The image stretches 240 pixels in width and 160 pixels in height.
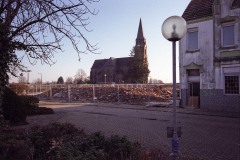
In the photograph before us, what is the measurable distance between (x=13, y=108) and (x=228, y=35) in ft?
52.5

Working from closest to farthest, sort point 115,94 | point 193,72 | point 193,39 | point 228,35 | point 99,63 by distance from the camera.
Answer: point 228,35, point 193,39, point 193,72, point 115,94, point 99,63

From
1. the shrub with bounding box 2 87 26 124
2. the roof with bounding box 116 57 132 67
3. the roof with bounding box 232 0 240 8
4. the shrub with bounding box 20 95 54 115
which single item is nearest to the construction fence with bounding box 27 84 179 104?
the shrub with bounding box 20 95 54 115

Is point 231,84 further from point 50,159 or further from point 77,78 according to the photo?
point 77,78

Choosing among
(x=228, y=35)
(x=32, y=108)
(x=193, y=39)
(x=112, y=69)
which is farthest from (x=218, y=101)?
(x=112, y=69)

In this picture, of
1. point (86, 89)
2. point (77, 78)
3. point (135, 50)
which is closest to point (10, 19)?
point (86, 89)

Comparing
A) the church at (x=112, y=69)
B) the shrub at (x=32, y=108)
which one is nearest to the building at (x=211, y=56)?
the shrub at (x=32, y=108)

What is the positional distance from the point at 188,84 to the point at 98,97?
57.4ft

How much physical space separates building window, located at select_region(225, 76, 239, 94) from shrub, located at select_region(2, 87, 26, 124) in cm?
1480

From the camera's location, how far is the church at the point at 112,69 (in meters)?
113

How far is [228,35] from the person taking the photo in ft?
77.0

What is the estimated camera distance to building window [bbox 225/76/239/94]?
22.9 metres

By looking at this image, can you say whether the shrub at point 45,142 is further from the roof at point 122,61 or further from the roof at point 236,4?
the roof at point 122,61

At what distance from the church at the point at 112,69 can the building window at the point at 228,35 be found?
87455mm

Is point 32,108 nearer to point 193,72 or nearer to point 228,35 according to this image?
point 193,72
